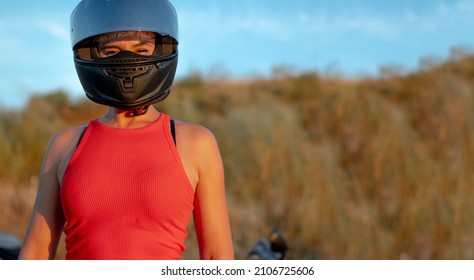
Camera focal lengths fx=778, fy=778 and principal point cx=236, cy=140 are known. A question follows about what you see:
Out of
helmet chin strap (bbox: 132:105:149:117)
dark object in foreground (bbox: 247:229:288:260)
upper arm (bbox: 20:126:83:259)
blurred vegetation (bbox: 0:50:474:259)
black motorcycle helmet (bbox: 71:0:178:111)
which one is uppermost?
black motorcycle helmet (bbox: 71:0:178:111)

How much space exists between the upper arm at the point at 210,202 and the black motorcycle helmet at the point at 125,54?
0.21 m

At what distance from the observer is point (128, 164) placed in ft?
6.85

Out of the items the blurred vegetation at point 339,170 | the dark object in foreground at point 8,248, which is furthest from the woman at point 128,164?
the blurred vegetation at point 339,170

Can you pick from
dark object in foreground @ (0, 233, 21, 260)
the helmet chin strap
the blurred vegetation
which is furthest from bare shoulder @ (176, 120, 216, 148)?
the blurred vegetation

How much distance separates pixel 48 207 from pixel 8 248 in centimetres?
129

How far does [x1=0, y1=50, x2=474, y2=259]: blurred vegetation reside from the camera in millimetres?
11133

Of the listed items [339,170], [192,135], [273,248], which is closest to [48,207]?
[192,135]

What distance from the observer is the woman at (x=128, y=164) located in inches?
81.3

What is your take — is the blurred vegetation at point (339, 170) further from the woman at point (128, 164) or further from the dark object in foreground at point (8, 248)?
the woman at point (128, 164)

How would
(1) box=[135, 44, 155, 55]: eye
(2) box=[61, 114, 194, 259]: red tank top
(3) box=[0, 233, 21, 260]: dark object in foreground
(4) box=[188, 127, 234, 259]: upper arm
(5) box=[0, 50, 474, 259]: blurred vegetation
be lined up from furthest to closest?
(5) box=[0, 50, 474, 259]: blurred vegetation
(3) box=[0, 233, 21, 260]: dark object in foreground
(1) box=[135, 44, 155, 55]: eye
(4) box=[188, 127, 234, 259]: upper arm
(2) box=[61, 114, 194, 259]: red tank top

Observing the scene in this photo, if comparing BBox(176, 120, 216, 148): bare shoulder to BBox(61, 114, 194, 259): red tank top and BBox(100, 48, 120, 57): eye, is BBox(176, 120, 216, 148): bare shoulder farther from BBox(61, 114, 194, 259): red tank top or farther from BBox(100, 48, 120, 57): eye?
BBox(100, 48, 120, 57): eye

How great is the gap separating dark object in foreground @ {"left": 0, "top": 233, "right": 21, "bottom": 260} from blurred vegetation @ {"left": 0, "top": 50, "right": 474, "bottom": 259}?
5.57 meters

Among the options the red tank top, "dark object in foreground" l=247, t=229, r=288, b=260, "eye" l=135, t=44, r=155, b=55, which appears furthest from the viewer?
"dark object in foreground" l=247, t=229, r=288, b=260

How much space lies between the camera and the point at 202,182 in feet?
7.10
